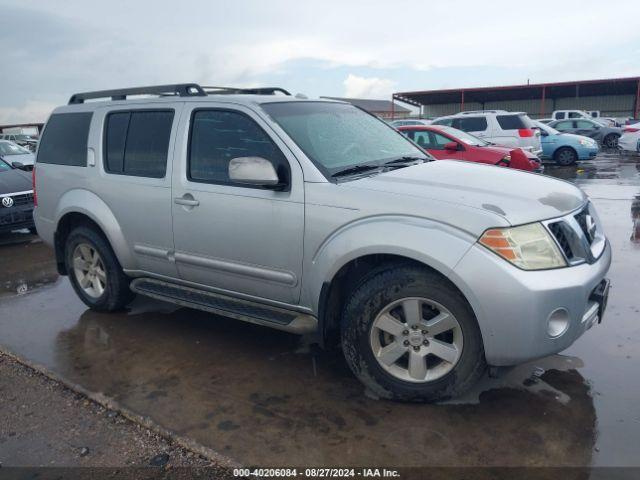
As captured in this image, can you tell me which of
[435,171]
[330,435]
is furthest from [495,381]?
[435,171]

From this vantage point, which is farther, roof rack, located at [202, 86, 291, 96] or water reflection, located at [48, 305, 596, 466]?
roof rack, located at [202, 86, 291, 96]

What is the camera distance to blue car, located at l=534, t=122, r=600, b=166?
16.6 m

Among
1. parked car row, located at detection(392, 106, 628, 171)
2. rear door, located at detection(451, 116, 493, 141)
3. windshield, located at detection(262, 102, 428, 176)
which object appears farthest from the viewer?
rear door, located at detection(451, 116, 493, 141)

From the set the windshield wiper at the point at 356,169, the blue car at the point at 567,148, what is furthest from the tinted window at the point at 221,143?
the blue car at the point at 567,148

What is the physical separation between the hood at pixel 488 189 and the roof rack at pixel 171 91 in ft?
5.46

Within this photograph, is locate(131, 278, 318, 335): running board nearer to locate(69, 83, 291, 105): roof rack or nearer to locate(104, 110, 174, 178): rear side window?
locate(104, 110, 174, 178): rear side window

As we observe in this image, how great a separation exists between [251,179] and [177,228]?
0.95 metres

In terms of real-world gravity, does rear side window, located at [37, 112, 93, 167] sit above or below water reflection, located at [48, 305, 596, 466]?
above

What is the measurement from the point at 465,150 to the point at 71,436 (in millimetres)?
9052

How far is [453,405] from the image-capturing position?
3.22m

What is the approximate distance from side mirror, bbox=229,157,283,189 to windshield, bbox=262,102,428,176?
11.0 inches

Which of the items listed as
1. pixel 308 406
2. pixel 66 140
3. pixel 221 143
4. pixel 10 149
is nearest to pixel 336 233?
pixel 308 406

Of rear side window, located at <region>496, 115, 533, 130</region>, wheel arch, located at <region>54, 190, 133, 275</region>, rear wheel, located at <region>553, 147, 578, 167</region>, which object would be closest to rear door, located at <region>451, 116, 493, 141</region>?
rear side window, located at <region>496, 115, 533, 130</region>

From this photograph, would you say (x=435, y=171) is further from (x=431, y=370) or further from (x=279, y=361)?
(x=279, y=361)
